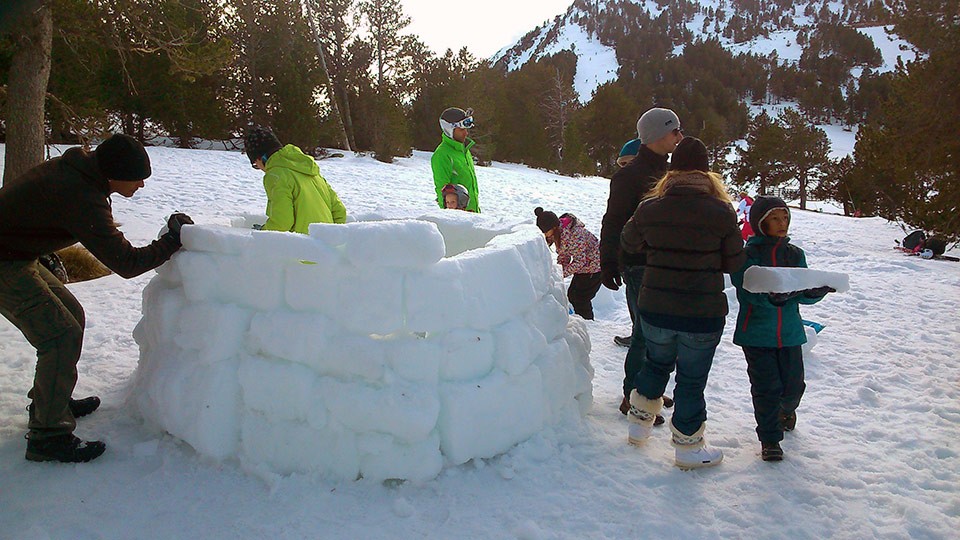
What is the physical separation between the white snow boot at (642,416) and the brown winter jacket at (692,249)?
0.51 m

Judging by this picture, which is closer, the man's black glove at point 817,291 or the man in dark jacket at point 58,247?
the man in dark jacket at point 58,247

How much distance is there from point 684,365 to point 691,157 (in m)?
0.95

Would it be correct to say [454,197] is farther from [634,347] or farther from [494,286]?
[494,286]

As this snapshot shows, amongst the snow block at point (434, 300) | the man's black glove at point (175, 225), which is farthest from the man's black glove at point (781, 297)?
the man's black glove at point (175, 225)

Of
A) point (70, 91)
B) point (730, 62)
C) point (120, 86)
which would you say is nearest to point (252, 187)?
point (70, 91)

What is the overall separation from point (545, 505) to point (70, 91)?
12.9m

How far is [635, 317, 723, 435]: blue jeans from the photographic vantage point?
2572mm

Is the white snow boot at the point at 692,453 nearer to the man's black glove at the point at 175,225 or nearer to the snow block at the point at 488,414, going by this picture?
the snow block at the point at 488,414

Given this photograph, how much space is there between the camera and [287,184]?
122 inches

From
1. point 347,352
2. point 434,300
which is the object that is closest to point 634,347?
point 434,300

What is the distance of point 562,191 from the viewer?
1546 centimetres

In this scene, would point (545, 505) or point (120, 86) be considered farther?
point (120, 86)

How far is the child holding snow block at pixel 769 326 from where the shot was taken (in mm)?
2719

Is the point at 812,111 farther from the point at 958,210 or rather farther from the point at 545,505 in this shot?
the point at 545,505
